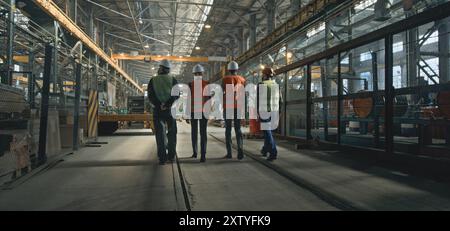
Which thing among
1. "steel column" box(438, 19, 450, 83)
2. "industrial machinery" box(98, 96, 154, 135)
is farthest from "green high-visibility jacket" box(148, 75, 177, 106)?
"steel column" box(438, 19, 450, 83)

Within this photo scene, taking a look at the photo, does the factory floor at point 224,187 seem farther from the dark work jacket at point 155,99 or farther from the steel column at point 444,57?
the steel column at point 444,57

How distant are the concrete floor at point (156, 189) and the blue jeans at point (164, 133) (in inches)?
10.6

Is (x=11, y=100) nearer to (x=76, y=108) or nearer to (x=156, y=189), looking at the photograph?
(x=76, y=108)

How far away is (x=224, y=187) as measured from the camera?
11.9 feet

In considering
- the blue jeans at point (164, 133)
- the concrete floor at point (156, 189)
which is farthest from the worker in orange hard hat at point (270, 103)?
the blue jeans at point (164, 133)

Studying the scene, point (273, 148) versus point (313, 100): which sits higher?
point (313, 100)

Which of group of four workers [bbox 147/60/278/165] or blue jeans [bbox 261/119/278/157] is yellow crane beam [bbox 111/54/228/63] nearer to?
group of four workers [bbox 147/60/278/165]

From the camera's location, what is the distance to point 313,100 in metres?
7.29

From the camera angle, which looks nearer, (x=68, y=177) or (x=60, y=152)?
(x=68, y=177)

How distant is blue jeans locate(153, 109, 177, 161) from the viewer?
5285mm

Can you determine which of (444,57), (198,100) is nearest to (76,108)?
(198,100)
